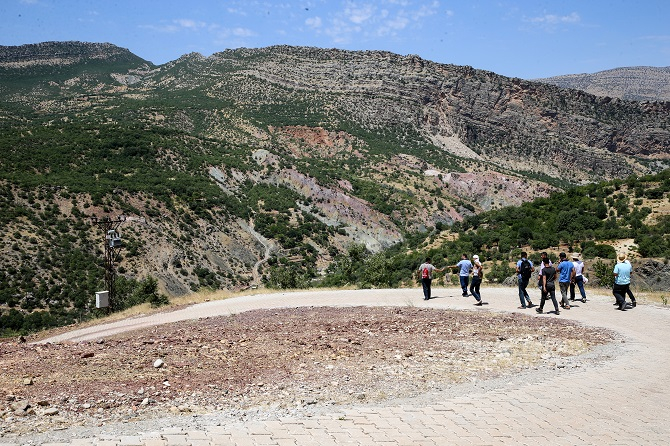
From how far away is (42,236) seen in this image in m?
35.3

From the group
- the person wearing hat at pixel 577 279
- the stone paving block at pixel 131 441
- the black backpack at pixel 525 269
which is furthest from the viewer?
the person wearing hat at pixel 577 279

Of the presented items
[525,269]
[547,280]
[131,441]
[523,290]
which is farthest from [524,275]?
[131,441]

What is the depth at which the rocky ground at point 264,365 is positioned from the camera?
22.2ft

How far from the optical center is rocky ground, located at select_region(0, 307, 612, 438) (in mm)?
6781

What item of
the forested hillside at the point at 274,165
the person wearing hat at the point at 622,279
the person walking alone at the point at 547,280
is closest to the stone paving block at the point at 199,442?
the person walking alone at the point at 547,280

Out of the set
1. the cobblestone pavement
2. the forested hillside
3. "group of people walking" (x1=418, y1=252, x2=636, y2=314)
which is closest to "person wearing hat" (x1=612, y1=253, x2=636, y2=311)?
"group of people walking" (x1=418, y1=252, x2=636, y2=314)

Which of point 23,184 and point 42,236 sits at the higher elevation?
point 23,184

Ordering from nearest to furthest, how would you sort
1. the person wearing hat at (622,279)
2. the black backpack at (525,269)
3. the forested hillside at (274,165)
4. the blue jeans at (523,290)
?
1. the person wearing hat at (622,279)
2. the black backpack at (525,269)
3. the blue jeans at (523,290)
4. the forested hillside at (274,165)

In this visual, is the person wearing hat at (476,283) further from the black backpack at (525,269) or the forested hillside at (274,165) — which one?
the forested hillside at (274,165)

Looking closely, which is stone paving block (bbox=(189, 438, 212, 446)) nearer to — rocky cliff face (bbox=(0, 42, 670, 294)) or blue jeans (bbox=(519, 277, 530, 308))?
blue jeans (bbox=(519, 277, 530, 308))

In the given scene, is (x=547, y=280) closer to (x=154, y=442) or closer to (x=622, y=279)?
(x=622, y=279)

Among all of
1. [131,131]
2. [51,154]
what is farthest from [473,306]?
[131,131]

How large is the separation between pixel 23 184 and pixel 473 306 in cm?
3875

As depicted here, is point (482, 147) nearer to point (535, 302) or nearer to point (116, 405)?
point (535, 302)
